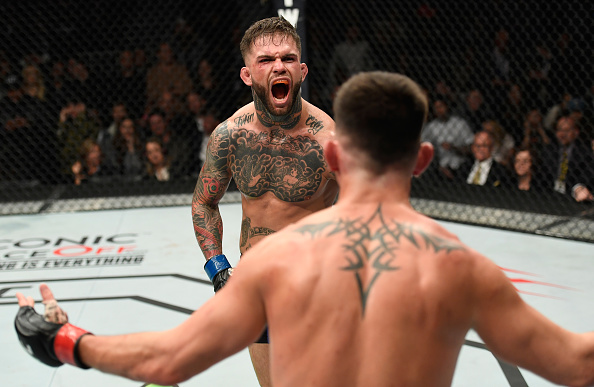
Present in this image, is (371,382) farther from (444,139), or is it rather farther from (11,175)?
(11,175)

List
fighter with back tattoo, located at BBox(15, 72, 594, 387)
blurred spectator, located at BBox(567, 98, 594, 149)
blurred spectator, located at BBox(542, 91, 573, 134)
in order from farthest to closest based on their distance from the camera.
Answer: blurred spectator, located at BBox(542, 91, 573, 134)
blurred spectator, located at BBox(567, 98, 594, 149)
fighter with back tattoo, located at BBox(15, 72, 594, 387)

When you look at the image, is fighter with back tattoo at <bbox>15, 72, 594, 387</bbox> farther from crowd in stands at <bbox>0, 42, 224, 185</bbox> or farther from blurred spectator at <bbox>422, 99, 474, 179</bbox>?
crowd in stands at <bbox>0, 42, 224, 185</bbox>

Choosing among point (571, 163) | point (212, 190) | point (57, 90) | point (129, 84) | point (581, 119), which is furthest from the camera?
point (129, 84)

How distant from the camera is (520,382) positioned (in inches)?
101

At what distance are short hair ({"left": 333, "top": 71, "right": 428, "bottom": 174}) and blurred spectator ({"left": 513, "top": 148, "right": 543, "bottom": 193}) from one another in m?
4.15

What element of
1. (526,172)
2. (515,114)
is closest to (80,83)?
Result: (515,114)

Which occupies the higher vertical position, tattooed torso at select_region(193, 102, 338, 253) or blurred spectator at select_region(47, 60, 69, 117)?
blurred spectator at select_region(47, 60, 69, 117)

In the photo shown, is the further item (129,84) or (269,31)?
(129,84)

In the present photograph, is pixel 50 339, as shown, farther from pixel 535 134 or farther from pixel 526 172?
pixel 535 134

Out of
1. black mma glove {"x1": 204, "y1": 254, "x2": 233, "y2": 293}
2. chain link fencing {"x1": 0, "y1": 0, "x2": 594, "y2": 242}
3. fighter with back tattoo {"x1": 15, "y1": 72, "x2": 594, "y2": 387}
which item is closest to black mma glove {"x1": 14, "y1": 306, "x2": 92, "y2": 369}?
fighter with back tattoo {"x1": 15, "y1": 72, "x2": 594, "y2": 387}

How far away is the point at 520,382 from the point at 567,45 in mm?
3700

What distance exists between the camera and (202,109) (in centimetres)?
595

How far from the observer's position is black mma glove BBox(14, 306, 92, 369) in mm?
1151

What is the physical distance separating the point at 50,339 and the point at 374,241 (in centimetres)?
64
